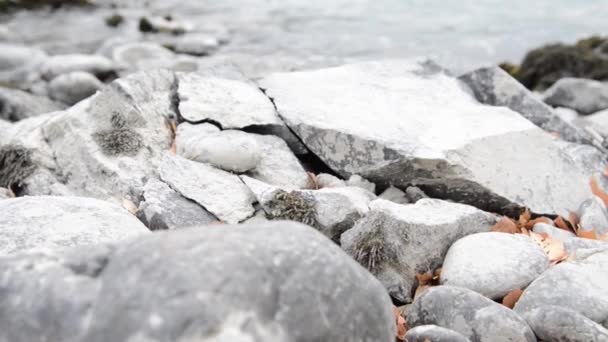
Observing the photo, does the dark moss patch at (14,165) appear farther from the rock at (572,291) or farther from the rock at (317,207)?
the rock at (572,291)

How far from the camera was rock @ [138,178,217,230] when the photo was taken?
448 centimetres

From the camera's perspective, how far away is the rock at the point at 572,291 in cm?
384

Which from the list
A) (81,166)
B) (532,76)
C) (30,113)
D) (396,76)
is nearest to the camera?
(81,166)

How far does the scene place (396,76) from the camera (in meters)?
6.85

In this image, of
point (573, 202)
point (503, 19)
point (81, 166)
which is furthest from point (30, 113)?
point (503, 19)

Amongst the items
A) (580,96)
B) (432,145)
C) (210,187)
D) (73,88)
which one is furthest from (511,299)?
(73,88)

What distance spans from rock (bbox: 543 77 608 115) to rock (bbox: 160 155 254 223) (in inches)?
268

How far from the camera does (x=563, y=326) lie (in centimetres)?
359

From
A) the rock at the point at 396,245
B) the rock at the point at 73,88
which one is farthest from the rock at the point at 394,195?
the rock at the point at 73,88

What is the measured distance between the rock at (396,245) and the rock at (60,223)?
1.43 m

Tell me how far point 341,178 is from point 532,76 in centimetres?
977

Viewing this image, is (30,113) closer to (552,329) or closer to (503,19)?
(552,329)

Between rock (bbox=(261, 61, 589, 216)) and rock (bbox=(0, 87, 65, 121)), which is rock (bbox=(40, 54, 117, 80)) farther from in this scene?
rock (bbox=(261, 61, 589, 216))

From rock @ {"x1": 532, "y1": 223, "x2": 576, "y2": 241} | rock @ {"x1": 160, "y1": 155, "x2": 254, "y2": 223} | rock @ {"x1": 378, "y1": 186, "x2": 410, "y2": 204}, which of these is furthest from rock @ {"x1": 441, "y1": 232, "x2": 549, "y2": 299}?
rock @ {"x1": 160, "y1": 155, "x2": 254, "y2": 223}
